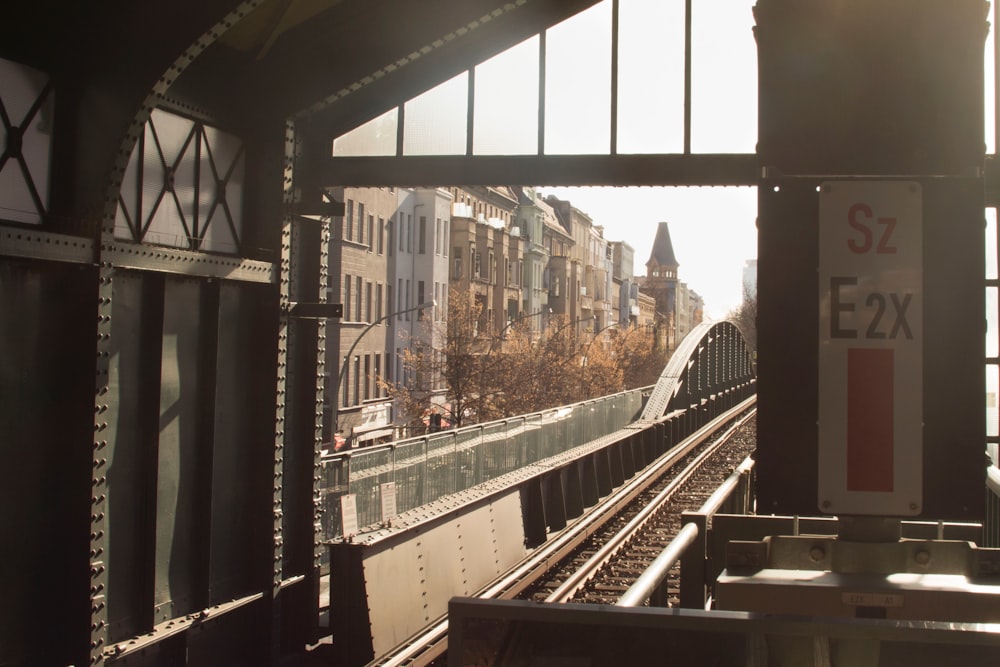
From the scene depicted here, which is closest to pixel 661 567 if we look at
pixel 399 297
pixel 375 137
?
pixel 375 137

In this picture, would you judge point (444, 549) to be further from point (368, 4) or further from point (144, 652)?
point (368, 4)

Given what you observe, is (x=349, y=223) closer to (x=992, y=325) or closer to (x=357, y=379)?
(x=357, y=379)

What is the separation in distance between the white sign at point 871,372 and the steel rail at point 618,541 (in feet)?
8.63

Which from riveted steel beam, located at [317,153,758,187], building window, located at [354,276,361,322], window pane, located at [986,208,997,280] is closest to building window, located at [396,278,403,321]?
building window, located at [354,276,361,322]

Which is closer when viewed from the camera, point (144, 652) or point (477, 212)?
point (144, 652)

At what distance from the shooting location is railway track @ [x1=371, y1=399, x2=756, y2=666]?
13196 millimetres

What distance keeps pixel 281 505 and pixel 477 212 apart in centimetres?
5543

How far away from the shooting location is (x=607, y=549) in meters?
17.4

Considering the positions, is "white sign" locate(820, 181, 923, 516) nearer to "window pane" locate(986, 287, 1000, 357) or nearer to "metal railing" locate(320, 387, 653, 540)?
"window pane" locate(986, 287, 1000, 357)

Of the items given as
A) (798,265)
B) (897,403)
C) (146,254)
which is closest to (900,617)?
(897,403)

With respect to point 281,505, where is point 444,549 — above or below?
below

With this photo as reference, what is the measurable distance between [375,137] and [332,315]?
2.27 m

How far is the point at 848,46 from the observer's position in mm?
3867

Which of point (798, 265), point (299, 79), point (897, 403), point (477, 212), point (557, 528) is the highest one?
point (477, 212)
